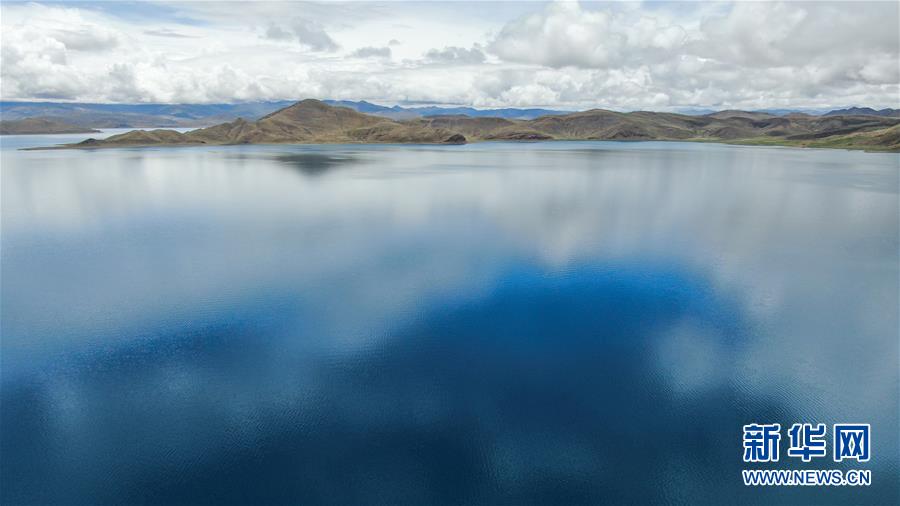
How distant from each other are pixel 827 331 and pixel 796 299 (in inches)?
259

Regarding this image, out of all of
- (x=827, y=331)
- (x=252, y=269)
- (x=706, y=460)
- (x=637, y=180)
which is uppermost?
(x=637, y=180)

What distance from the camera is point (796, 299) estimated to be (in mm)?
40969

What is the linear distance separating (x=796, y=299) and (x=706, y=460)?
1057 inches

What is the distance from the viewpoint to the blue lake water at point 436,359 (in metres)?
21.2

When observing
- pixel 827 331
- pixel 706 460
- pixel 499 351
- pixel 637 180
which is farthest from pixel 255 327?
pixel 637 180

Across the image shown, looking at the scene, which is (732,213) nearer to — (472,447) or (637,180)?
(637,180)

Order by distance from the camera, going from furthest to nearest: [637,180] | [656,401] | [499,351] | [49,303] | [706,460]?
1. [637,180]
2. [49,303]
3. [499,351]
4. [656,401]
5. [706,460]

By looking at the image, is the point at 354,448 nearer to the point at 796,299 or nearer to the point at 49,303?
the point at 49,303

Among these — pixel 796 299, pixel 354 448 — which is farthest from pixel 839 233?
pixel 354 448

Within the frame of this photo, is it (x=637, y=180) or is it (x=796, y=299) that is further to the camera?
(x=637, y=180)

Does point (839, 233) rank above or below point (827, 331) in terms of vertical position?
above

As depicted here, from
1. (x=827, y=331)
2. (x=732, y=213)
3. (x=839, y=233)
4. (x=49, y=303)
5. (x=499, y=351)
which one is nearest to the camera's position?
(x=499, y=351)

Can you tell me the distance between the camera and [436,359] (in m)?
30.5

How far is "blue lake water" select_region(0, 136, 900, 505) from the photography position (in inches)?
834
